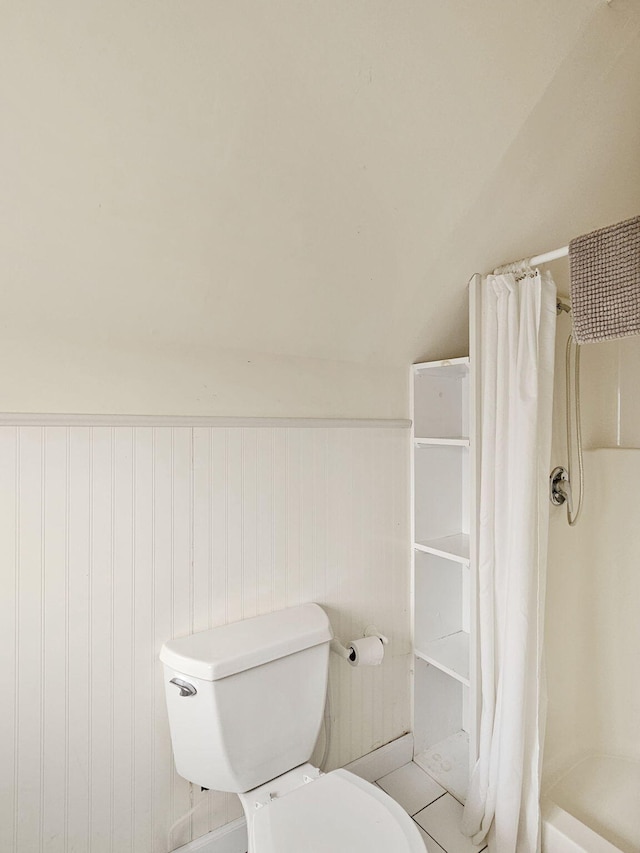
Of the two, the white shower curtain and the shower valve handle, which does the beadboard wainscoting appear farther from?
the shower valve handle

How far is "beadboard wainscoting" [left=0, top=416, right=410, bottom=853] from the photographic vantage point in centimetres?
123

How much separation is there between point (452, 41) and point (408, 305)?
0.74 metres

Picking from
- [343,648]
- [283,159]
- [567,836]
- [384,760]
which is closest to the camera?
[283,159]

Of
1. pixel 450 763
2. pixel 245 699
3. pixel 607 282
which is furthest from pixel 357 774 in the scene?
pixel 607 282

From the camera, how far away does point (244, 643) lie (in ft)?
4.53

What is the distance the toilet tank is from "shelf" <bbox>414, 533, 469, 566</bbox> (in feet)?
1.82

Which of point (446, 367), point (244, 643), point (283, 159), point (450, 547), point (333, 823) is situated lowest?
point (333, 823)

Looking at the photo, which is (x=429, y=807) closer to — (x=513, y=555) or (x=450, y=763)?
(x=450, y=763)

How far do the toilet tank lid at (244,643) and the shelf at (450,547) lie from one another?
1.72 ft

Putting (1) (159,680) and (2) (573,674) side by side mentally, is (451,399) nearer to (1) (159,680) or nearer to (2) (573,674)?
(2) (573,674)

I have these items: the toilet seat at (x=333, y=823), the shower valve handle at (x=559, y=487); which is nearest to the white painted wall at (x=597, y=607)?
the shower valve handle at (x=559, y=487)

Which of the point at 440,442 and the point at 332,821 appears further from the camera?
the point at 440,442

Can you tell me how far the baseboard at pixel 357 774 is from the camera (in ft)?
4.81

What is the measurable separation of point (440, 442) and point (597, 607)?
2.99 feet
